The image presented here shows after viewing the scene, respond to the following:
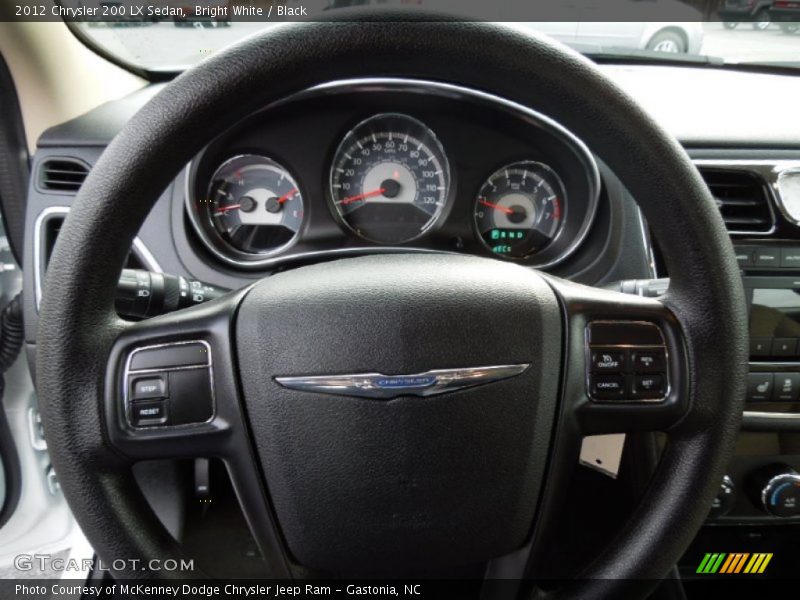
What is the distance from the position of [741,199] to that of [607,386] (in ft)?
2.82

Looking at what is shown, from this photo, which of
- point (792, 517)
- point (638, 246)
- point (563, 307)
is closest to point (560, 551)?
point (792, 517)

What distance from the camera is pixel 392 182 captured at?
1.64 metres

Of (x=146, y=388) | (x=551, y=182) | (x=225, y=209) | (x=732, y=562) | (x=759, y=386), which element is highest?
(x=551, y=182)

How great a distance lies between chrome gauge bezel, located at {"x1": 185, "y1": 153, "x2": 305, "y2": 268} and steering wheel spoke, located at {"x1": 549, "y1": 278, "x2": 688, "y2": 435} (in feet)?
2.50

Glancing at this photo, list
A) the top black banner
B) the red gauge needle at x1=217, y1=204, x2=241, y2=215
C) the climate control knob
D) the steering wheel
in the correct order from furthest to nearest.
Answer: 1. the red gauge needle at x1=217, y1=204, x2=241, y2=215
2. the climate control knob
3. the top black banner
4. the steering wheel

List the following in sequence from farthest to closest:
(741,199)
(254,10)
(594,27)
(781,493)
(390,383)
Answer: (594,27) → (741,199) → (781,493) → (254,10) → (390,383)

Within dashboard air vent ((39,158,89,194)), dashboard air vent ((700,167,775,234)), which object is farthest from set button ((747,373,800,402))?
dashboard air vent ((39,158,89,194))

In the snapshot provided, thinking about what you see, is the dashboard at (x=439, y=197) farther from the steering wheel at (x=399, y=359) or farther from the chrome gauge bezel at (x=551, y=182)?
the steering wheel at (x=399, y=359)

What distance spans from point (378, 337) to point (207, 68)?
0.35m

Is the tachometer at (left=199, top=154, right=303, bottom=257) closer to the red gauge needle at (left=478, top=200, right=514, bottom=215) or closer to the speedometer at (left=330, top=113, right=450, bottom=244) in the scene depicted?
the speedometer at (left=330, top=113, right=450, bottom=244)

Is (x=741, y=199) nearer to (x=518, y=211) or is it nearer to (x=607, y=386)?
(x=518, y=211)

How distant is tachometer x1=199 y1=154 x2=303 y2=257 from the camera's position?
5.28ft

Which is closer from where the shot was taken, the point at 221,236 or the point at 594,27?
the point at 221,236

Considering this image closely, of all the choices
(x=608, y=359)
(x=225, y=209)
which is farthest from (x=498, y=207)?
(x=608, y=359)
